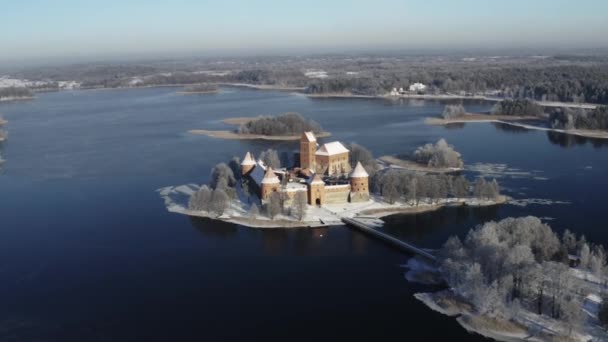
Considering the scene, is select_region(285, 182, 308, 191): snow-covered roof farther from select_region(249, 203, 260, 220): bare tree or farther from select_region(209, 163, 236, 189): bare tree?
select_region(209, 163, 236, 189): bare tree

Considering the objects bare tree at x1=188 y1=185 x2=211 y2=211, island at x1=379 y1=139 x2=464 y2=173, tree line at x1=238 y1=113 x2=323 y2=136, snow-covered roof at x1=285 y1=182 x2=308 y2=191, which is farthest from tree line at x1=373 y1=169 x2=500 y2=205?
tree line at x1=238 y1=113 x2=323 y2=136

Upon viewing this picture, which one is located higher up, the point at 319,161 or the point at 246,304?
the point at 319,161

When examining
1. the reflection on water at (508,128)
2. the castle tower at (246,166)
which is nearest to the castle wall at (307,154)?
the castle tower at (246,166)

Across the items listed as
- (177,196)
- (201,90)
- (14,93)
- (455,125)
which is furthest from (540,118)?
(14,93)

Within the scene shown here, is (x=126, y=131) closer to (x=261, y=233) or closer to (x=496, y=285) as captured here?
(x=261, y=233)

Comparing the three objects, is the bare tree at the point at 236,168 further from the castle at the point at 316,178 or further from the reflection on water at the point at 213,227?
the reflection on water at the point at 213,227

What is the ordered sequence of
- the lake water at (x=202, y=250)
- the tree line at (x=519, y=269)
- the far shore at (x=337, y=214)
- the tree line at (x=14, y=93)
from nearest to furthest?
the tree line at (x=519, y=269), the lake water at (x=202, y=250), the far shore at (x=337, y=214), the tree line at (x=14, y=93)

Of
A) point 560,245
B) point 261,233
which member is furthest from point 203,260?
point 560,245
